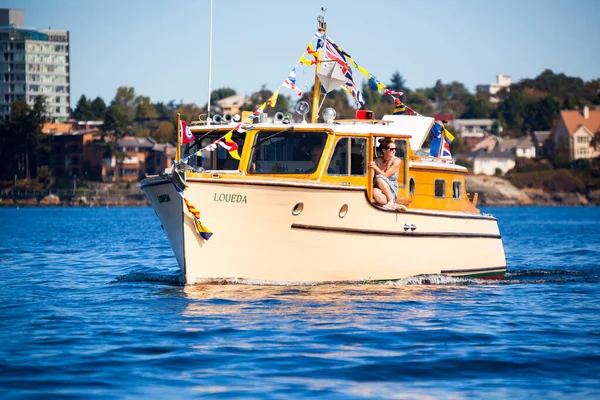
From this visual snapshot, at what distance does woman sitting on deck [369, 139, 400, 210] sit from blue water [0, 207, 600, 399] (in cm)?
186

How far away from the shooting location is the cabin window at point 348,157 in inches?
830

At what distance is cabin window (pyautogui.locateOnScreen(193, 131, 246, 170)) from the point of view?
21.6m

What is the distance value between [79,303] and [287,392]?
28.0 ft

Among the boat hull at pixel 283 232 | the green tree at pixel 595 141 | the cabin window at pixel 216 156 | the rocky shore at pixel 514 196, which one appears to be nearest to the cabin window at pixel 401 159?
the boat hull at pixel 283 232

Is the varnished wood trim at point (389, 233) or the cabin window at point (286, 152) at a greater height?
the cabin window at point (286, 152)

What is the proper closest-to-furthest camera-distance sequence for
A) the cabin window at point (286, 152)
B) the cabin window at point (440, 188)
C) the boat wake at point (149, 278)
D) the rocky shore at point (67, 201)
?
1. the cabin window at point (286, 152)
2. the boat wake at point (149, 278)
3. the cabin window at point (440, 188)
4. the rocky shore at point (67, 201)

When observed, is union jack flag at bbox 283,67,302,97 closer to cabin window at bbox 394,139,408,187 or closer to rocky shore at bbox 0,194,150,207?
cabin window at bbox 394,139,408,187

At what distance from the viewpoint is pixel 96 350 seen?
14602 mm

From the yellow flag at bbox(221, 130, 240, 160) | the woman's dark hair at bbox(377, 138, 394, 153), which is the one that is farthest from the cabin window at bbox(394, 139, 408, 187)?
the yellow flag at bbox(221, 130, 240, 160)

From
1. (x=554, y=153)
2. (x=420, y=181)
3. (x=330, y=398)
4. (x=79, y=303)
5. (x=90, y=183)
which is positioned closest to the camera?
(x=330, y=398)

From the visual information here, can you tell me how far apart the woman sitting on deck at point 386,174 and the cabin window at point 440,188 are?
2.22 meters


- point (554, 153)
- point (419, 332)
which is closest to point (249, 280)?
point (419, 332)

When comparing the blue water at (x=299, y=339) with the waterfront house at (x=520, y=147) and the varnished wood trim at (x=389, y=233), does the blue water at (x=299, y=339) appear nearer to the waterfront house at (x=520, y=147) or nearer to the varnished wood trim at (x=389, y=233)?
the varnished wood trim at (x=389, y=233)

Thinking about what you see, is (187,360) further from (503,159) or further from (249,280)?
(503,159)
